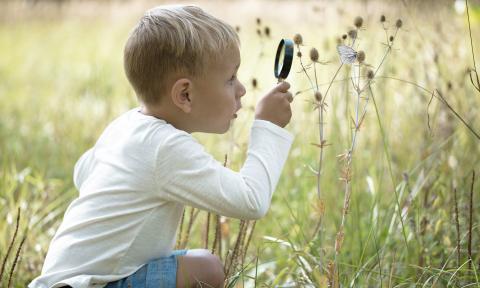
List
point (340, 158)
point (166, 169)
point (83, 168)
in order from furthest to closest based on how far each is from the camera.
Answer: point (340, 158), point (83, 168), point (166, 169)

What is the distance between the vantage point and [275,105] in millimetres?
1861

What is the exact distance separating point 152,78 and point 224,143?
6.82 ft

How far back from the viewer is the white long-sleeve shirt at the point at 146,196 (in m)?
1.73

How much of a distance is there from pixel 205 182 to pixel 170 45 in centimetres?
38

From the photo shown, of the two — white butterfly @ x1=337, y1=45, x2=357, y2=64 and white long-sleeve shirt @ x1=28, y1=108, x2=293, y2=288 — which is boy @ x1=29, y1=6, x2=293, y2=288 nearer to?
white long-sleeve shirt @ x1=28, y1=108, x2=293, y2=288

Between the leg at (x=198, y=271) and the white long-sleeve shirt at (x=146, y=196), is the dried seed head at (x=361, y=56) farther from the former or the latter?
the leg at (x=198, y=271)

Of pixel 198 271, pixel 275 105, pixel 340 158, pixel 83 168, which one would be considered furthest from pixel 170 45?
pixel 340 158

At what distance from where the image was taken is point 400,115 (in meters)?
3.45

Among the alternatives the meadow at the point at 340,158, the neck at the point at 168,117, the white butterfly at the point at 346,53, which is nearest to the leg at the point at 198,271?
the meadow at the point at 340,158

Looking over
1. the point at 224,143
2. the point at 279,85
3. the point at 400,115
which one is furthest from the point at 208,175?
the point at 224,143

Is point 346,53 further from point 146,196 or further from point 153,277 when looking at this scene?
point 153,277

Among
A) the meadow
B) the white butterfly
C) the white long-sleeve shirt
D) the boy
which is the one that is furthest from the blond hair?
the white butterfly

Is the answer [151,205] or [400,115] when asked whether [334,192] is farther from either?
[151,205]

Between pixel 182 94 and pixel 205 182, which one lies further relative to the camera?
pixel 182 94
